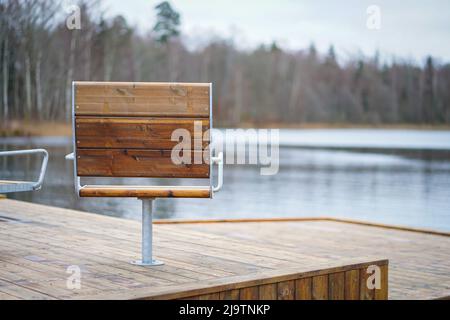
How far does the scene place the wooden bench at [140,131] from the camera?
3.63 metres

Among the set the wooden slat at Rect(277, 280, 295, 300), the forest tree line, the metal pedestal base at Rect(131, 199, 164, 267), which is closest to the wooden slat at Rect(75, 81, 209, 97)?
the metal pedestal base at Rect(131, 199, 164, 267)

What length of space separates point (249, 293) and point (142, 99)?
0.98 metres

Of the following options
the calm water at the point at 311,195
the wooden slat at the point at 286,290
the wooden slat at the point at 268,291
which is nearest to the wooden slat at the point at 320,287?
the wooden slat at the point at 286,290

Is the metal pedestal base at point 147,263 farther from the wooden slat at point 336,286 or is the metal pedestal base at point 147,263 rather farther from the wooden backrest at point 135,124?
the wooden slat at point 336,286

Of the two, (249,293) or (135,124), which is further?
(135,124)

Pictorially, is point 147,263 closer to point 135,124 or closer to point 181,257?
point 181,257

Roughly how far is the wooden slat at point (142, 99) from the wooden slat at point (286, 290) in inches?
31.7

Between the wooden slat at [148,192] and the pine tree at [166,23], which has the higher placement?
the pine tree at [166,23]

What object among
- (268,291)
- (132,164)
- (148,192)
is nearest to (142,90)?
(132,164)

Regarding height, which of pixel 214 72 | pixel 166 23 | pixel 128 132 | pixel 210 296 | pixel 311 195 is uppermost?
pixel 166 23

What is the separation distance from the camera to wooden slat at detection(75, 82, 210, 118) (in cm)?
362

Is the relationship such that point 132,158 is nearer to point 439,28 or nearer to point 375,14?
point 375,14

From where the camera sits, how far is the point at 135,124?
3.68m
